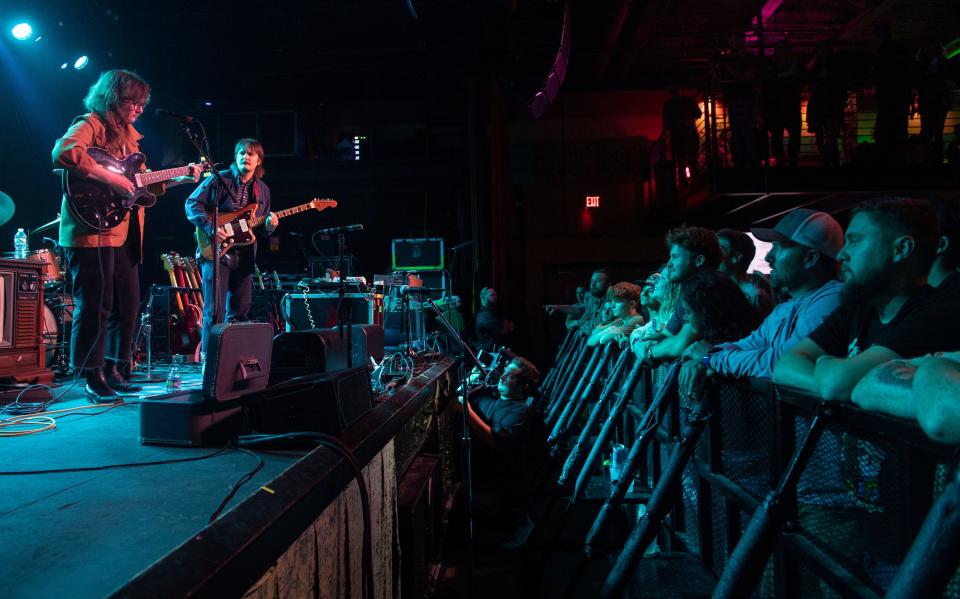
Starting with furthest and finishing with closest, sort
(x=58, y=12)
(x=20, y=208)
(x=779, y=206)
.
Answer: (x=779, y=206) → (x=20, y=208) → (x=58, y=12)

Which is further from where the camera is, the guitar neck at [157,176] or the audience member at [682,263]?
the guitar neck at [157,176]

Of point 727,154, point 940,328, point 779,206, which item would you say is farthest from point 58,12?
point 779,206

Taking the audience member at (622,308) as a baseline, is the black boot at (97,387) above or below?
below

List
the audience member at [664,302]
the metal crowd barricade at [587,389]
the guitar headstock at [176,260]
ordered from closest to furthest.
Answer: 1. the audience member at [664,302]
2. the metal crowd barricade at [587,389]
3. the guitar headstock at [176,260]

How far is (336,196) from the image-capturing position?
9961mm

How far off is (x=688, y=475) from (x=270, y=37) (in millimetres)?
8216

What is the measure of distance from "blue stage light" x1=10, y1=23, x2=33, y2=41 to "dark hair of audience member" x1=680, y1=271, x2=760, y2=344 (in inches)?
286

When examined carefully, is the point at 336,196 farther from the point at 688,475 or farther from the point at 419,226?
the point at 688,475

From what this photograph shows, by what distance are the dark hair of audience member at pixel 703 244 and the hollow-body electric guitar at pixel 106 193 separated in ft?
9.94

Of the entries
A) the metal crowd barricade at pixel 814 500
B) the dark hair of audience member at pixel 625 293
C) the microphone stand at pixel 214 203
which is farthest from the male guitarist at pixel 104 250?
the dark hair of audience member at pixel 625 293

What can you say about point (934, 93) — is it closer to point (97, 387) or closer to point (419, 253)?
point (419, 253)

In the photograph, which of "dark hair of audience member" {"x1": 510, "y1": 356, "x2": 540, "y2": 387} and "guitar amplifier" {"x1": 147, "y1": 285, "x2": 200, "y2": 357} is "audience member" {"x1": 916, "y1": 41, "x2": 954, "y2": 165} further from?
"guitar amplifier" {"x1": 147, "y1": 285, "x2": 200, "y2": 357}

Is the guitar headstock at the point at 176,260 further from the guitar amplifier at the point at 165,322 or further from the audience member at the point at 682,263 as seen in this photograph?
the audience member at the point at 682,263

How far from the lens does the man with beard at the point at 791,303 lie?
212 centimetres
